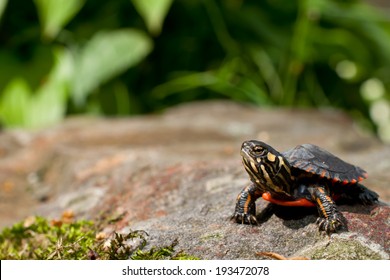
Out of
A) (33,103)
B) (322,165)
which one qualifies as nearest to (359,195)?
(322,165)

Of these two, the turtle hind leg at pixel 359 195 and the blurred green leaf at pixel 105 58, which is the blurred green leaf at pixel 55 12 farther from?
the turtle hind leg at pixel 359 195

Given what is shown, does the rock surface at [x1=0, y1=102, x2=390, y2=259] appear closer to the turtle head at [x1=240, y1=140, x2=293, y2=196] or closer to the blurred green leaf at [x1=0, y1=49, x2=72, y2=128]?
the turtle head at [x1=240, y1=140, x2=293, y2=196]

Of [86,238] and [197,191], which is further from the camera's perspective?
[197,191]

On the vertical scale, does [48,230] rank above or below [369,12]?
below

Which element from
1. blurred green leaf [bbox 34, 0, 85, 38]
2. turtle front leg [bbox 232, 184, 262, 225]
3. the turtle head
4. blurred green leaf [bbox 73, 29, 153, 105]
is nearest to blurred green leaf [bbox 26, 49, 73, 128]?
blurred green leaf [bbox 73, 29, 153, 105]

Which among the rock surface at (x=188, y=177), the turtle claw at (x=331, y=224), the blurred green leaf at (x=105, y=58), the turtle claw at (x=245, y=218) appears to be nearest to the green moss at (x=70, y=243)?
the rock surface at (x=188, y=177)

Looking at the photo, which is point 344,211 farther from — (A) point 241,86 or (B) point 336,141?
(A) point 241,86
